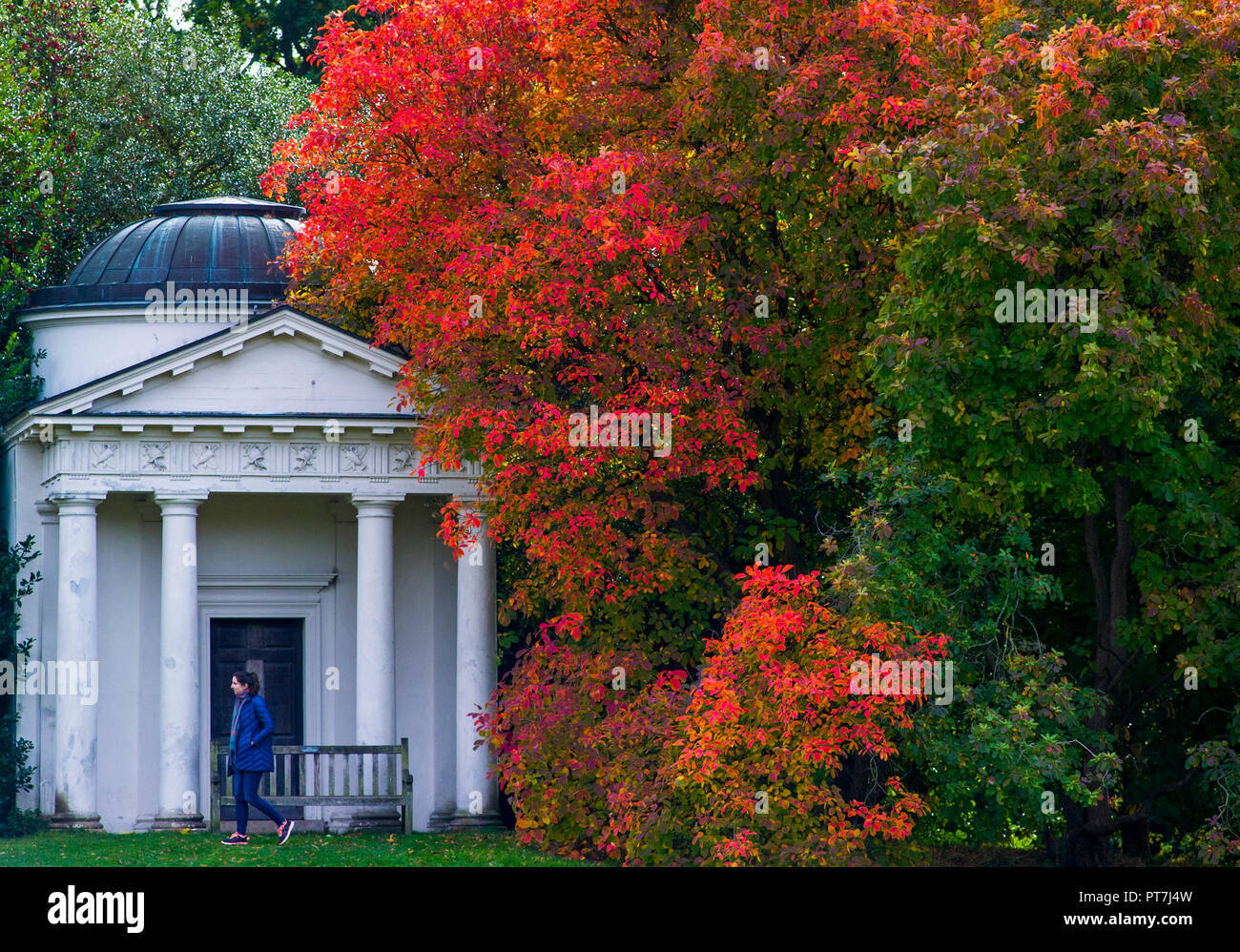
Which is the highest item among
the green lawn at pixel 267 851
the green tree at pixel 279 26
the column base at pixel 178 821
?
the green tree at pixel 279 26

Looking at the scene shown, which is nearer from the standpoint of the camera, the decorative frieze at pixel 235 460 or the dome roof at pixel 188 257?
the decorative frieze at pixel 235 460

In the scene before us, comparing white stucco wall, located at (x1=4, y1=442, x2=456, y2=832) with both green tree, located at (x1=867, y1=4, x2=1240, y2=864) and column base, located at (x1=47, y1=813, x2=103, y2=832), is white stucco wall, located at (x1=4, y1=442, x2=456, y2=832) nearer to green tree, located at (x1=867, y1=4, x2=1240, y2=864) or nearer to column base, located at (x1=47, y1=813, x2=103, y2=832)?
column base, located at (x1=47, y1=813, x2=103, y2=832)

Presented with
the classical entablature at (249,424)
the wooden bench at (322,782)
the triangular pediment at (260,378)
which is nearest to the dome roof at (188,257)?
the classical entablature at (249,424)

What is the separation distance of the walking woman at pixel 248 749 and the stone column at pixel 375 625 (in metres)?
2.46

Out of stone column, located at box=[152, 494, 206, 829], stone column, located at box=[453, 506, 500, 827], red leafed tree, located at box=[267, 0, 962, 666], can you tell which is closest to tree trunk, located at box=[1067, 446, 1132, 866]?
red leafed tree, located at box=[267, 0, 962, 666]

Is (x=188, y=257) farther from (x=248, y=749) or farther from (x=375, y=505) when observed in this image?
(x=248, y=749)

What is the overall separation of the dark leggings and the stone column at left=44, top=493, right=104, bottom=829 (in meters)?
2.77

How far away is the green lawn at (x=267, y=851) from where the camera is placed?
17703 millimetres

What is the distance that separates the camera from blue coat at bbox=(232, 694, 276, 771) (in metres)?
18.6

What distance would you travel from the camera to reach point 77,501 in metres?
20.8

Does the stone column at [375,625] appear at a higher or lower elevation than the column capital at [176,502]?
lower

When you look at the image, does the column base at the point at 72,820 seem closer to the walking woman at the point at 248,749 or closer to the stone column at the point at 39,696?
the stone column at the point at 39,696

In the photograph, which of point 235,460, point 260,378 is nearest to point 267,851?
point 235,460

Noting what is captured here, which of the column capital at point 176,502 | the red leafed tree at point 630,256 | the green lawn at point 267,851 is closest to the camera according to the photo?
the green lawn at point 267,851
